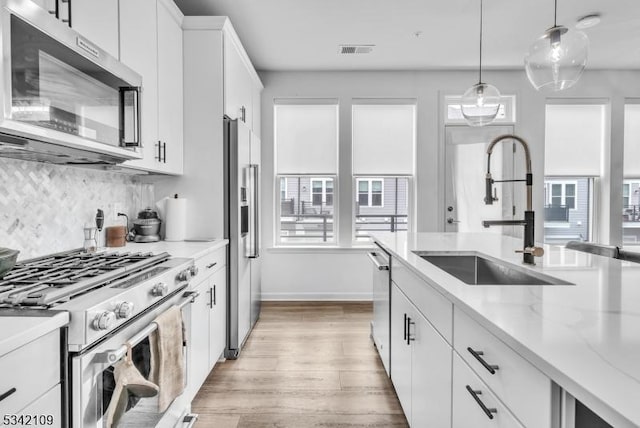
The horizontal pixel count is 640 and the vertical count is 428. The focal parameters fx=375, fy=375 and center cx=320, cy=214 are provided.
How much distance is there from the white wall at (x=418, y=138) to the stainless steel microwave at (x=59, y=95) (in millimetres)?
2851

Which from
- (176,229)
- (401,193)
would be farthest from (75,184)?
(401,193)

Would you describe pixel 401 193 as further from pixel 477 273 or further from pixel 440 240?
pixel 477 273

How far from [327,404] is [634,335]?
1830 mm

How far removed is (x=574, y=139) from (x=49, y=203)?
5473 millimetres

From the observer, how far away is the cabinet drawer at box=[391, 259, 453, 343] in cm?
129

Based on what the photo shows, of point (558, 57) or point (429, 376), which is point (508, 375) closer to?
point (429, 376)

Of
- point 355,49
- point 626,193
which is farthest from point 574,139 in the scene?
point 355,49

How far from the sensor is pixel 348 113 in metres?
4.62

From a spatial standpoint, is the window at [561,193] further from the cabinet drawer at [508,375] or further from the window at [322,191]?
the cabinet drawer at [508,375]

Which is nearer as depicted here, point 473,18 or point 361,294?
point 473,18

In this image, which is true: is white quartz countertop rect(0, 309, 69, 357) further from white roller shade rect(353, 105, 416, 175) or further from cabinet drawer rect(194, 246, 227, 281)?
white roller shade rect(353, 105, 416, 175)

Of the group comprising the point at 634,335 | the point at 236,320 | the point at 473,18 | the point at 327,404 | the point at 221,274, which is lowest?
the point at 327,404

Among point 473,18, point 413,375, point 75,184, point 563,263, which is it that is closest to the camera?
point 563,263

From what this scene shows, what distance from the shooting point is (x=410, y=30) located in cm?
355
